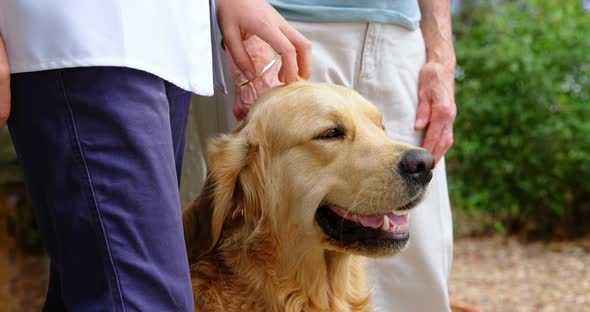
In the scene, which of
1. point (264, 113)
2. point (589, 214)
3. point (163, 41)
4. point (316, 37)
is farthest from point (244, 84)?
point (589, 214)

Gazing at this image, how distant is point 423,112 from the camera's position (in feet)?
10.3

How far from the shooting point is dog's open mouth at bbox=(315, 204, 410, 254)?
2459 millimetres

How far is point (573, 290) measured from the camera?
19.0ft

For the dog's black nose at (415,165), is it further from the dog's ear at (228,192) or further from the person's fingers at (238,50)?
the person's fingers at (238,50)

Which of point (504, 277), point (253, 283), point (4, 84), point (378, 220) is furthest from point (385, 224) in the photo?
point (504, 277)

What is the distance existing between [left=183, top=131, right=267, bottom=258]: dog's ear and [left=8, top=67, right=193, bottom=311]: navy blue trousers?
2.62ft

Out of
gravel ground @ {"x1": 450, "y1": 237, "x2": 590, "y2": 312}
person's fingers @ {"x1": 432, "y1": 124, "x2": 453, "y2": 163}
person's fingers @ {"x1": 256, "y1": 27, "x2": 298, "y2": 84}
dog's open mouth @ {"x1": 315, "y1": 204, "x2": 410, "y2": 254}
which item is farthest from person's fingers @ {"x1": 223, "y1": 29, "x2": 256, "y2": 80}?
gravel ground @ {"x1": 450, "y1": 237, "x2": 590, "y2": 312}

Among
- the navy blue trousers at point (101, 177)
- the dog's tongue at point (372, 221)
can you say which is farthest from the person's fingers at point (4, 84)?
the dog's tongue at point (372, 221)

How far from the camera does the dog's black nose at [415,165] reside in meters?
2.38

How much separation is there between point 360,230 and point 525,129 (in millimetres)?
4653

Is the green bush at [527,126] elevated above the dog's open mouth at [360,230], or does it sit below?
below

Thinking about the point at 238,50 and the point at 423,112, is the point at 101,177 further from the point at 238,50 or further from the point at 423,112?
the point at 423,112

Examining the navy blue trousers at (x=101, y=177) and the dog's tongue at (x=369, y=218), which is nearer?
the navy blue trousers at (x=101, y=177)

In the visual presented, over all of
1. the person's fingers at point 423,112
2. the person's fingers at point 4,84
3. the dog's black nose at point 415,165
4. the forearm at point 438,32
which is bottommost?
the person's fingers at point 423,112
